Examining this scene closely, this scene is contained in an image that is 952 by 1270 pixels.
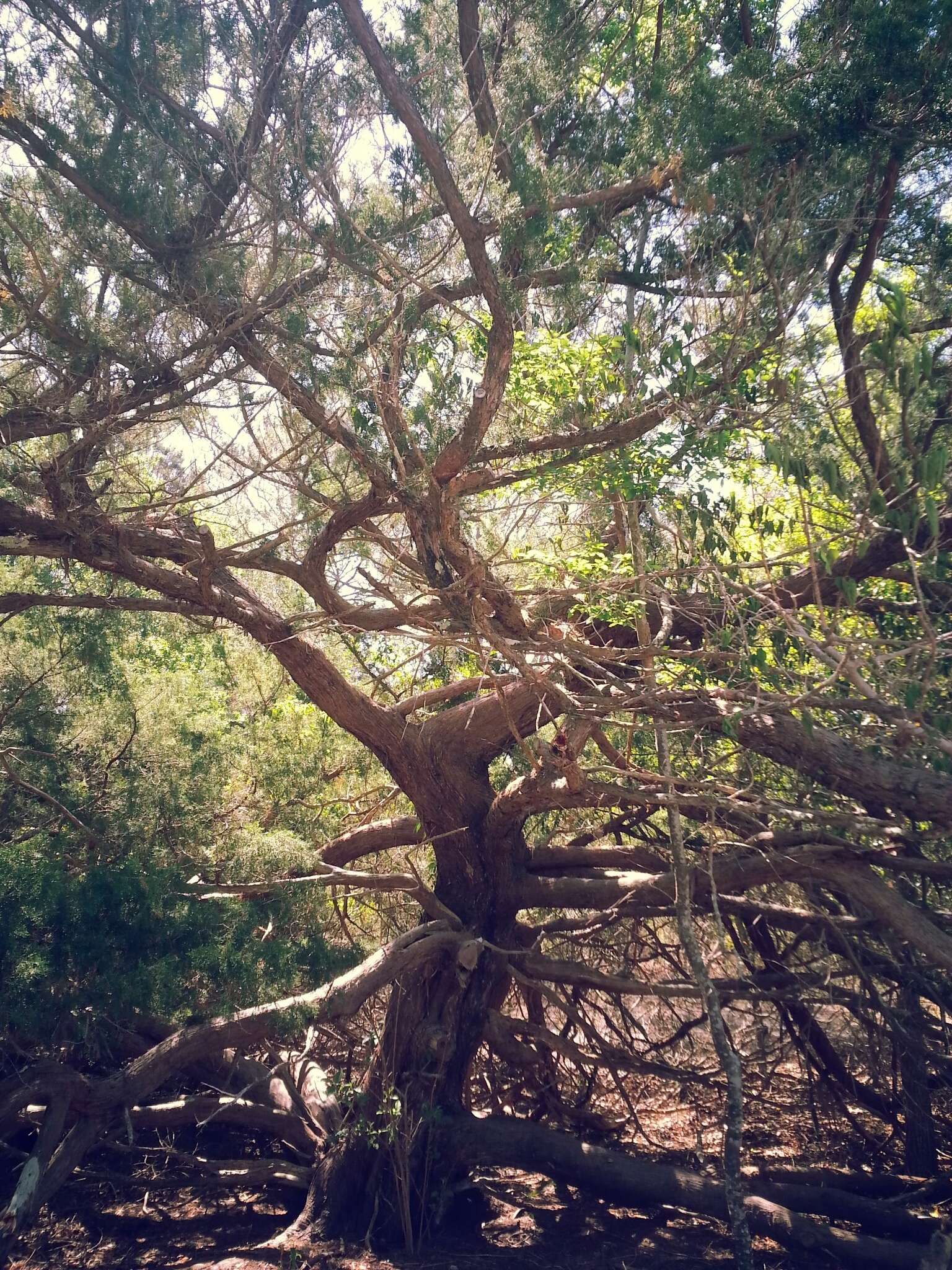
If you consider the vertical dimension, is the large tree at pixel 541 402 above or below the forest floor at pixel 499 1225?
above

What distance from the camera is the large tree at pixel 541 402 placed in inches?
180

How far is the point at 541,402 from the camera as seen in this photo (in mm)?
5438

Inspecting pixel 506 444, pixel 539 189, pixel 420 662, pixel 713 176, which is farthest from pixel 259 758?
pixel 713 176

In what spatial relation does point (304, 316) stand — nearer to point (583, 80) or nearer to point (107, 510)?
point (107, 510)

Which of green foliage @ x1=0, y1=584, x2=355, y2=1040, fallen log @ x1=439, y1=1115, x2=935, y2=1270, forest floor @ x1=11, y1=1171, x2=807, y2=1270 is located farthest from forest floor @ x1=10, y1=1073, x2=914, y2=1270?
green foliage @ x1=0, y1=584, x2=355, y2=1040

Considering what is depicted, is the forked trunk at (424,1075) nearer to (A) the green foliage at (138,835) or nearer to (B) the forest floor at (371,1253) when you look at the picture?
(B) the forest floor at (371,1253)

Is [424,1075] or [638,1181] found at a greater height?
[424,1075]

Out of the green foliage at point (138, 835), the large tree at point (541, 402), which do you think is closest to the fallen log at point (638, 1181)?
the large tree at point (541, 402)

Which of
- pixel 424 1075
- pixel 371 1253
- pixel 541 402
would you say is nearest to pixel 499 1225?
pixel 371 1253

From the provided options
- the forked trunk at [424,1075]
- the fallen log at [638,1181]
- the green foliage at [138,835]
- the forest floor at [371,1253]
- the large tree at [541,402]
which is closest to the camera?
the large tree at [541,402]

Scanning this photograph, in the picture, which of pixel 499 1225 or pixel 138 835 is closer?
pixel 138 835

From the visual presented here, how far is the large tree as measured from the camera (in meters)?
4.56

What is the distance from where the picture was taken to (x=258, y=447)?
5.58 m

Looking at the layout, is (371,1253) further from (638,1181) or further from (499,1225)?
(638,1181)
